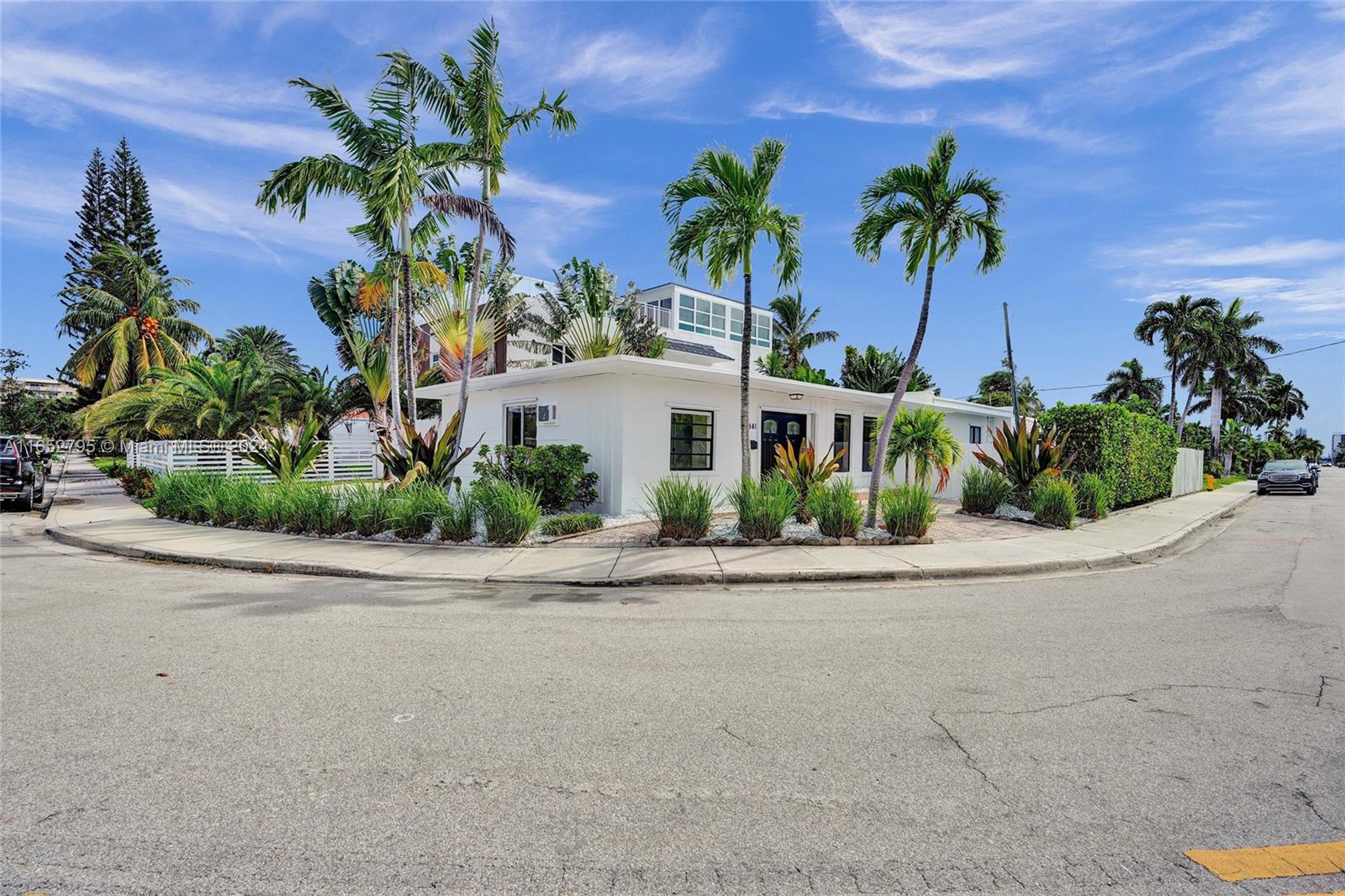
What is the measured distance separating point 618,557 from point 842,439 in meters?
10.7

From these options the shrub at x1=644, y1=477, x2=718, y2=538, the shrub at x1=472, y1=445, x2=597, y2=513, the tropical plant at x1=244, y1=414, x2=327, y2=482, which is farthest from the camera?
the tropical plant at x1=244, y1=414, x2=327, y2=482

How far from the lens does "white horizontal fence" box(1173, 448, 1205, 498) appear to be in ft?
79.9

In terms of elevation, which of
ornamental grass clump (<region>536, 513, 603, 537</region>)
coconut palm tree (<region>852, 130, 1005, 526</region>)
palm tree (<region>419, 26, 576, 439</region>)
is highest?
palm tree (<region>419, 26, 576, 439</region>)

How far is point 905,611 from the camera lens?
22.1 feet

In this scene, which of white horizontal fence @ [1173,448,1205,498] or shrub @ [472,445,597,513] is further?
white horizontal fence @ [1173,448,1205,498]

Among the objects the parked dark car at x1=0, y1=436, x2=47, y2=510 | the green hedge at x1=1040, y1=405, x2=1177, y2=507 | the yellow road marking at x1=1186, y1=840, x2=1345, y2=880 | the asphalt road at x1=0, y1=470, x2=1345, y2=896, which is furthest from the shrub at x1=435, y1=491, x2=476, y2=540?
the green hedge at x1=1040, y1=405, x2=1177, y2=507

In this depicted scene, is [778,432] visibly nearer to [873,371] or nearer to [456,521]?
[456,521]

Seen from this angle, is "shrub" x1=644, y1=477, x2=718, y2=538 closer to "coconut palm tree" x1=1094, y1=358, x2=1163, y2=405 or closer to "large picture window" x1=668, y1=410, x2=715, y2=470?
"large picture window" x1=668, y1=410, x2=715, y2=470

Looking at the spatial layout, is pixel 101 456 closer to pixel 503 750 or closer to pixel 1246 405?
pixel 503 750

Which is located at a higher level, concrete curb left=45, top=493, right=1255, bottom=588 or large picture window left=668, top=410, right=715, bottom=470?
large picture window left=668, top=410, right=715, bottom=470

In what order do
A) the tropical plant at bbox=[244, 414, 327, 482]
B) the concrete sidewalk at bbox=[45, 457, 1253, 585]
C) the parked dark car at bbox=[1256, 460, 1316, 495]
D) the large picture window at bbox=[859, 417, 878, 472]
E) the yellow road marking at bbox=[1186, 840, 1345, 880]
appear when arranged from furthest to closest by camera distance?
the parked dark car at bbox=[1256, 460, 1316, 495] < the large picture window at bbox=[859, 417, 878, 472] < the tropical plant at bbox=[244, 414, 327, 482] < the concrete sidewalk at bbox=[45, 457, 1253, 585] < the yellow road marking at bbox=[1186, 840, 1345, 880]

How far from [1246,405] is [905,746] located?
2893 inches

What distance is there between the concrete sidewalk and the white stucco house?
3.87 m

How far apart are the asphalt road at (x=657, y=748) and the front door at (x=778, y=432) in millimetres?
9692
